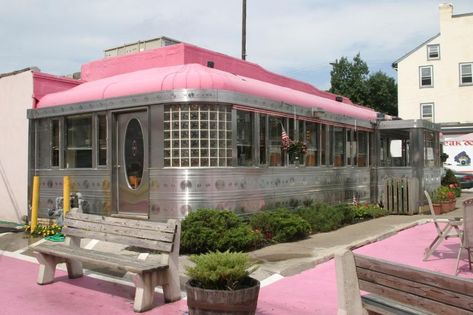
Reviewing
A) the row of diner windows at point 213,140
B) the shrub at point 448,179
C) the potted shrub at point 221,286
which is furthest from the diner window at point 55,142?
the shrub at point 448,179

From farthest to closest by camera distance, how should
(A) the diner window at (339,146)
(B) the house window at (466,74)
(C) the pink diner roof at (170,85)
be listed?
(B) the house window at (466,74) → (A) the diner window at (339,146) → (C) the pink diner roof at (170,85)

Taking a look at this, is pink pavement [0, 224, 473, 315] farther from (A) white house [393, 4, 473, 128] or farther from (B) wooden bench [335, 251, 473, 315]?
(A) white house [393, 4, 473, 128]

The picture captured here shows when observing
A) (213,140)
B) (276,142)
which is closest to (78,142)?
(213,140)

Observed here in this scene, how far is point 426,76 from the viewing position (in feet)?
121

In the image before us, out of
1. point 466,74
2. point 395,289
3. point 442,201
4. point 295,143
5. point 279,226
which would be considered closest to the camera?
Answer: point 395,289

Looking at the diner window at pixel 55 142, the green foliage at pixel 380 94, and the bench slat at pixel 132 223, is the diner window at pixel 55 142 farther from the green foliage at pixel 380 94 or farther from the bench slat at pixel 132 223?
the green foliage at pixel 380 94

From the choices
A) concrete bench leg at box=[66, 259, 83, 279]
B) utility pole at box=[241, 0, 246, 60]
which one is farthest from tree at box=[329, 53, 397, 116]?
concrete bench leg at box=[66, 259, 83, 279]

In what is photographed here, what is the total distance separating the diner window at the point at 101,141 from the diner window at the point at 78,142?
35 cm

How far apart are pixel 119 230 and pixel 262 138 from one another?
17.0ft

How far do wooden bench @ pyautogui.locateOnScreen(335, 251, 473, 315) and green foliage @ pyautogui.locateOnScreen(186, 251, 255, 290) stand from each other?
1.47 m

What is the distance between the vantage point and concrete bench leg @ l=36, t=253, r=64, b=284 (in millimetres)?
6809

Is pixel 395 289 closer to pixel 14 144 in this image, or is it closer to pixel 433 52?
pixel 14 144

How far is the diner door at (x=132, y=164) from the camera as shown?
1007cm

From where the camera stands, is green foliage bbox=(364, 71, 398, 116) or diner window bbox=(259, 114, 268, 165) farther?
green foliage bbox=(364, 71, 398, 116)
